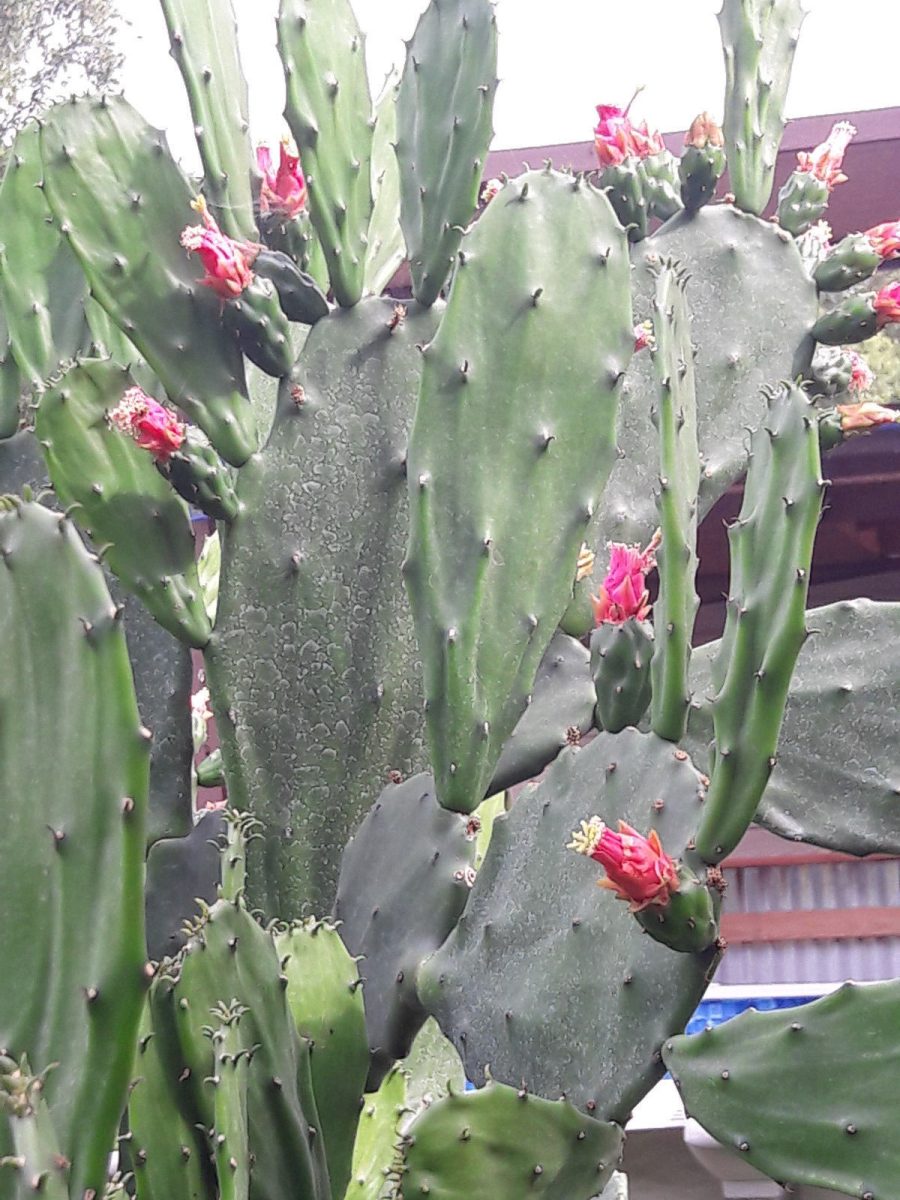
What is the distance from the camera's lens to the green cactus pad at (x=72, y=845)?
0.96 metres

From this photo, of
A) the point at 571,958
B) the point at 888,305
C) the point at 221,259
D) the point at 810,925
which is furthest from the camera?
the point at 810,925

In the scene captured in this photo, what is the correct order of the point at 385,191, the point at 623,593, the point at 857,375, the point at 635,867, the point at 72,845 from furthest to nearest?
the point at 385,191
the point at 857,375
the point at 623,593
the point at 635,867
the point at 72,845

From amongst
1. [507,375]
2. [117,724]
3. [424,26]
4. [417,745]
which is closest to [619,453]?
[507,375]

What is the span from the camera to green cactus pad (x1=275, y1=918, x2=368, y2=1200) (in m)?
1.24

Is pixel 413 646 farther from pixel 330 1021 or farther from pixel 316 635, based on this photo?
pixel 330 1021

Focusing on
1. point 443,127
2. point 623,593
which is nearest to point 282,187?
point 443,127

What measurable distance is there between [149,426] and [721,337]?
70 cm

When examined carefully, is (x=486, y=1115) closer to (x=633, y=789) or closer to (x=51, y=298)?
(x=633, y=789)

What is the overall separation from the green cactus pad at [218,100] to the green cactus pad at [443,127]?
183mm

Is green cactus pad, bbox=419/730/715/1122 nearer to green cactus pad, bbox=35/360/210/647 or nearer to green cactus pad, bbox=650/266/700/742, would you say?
green cactus pad, bbox=650/266/700/742

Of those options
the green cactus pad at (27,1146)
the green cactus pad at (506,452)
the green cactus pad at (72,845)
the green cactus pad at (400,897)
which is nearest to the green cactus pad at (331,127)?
the green cactus pad at (506,452)

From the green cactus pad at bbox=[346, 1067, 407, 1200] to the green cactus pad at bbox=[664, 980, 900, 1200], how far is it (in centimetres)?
38

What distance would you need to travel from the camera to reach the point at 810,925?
4262mm

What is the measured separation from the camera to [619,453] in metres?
1.63
